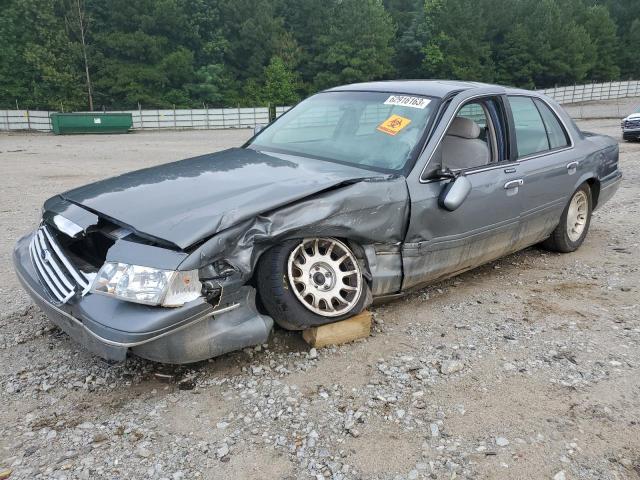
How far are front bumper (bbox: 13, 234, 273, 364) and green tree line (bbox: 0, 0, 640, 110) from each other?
47.1 meters

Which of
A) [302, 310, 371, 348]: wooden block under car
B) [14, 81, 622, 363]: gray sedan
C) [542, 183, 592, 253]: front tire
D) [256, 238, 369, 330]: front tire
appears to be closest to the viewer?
[14, 81, 622, 363]: gray sedan

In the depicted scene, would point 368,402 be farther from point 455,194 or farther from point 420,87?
point 420,87

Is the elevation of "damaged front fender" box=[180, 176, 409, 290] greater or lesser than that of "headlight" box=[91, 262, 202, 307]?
greater

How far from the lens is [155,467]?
7.76 feet

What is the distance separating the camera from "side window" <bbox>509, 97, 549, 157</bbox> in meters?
4.48

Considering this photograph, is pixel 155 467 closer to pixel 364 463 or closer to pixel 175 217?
pixel 364 463

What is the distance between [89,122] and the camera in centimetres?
2938

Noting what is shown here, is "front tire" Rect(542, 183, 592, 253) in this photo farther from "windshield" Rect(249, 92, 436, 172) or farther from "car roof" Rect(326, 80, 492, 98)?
"windshield" Rect(249, 92, 436, 172)

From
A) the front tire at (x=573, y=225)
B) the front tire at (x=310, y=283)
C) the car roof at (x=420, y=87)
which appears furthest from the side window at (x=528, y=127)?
the front tire at (x=310, y=283)

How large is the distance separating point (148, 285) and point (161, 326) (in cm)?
20

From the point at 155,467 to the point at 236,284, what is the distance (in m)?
0.92

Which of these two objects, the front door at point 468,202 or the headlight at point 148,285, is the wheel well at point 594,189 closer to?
the front door at point 468,202

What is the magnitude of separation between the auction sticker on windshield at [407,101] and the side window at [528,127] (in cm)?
92

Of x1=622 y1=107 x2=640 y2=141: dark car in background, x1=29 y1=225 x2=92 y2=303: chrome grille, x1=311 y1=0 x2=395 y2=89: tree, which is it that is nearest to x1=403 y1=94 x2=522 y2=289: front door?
x1=29 y1=225 x2=92 y2=303: chrome grille
